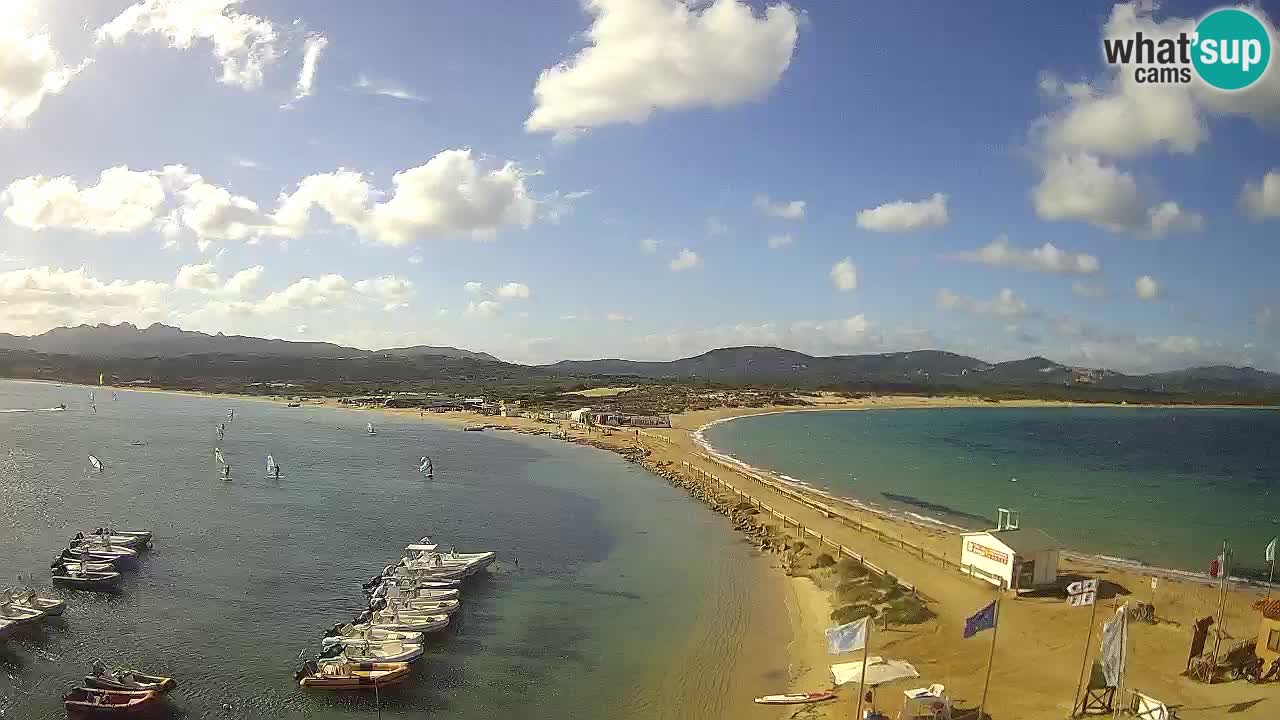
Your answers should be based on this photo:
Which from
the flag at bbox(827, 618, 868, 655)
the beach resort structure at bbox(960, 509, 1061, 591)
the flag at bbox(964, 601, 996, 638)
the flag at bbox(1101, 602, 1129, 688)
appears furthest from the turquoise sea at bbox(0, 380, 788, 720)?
the flag at bbox(1101, 602, 1129, 688)

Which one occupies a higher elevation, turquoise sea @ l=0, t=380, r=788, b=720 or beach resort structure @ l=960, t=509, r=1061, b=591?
beach resort structure @ l=960, t=509, r=1061, b=591

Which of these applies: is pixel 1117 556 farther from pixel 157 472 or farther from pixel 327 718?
pixel 157 472

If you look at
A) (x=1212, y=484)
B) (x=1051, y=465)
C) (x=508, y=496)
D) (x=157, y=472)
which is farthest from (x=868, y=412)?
(x=157, y=472)

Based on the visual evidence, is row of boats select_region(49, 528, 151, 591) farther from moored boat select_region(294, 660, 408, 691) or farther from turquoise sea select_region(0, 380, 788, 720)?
moored boat select_region(294, 660, 408, 691)

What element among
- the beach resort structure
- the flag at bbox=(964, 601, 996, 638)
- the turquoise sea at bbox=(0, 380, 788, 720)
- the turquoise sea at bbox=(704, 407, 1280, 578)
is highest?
the flag at bbox=(964, 601, 996, 638)

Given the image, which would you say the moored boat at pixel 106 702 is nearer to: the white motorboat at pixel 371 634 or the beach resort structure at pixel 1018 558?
the white motorboat at pixel 371 634

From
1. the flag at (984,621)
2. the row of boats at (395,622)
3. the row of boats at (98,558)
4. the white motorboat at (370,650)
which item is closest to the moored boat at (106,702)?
the row of boats at (395,622)

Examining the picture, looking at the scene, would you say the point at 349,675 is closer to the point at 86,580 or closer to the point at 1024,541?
the point at 86,580
